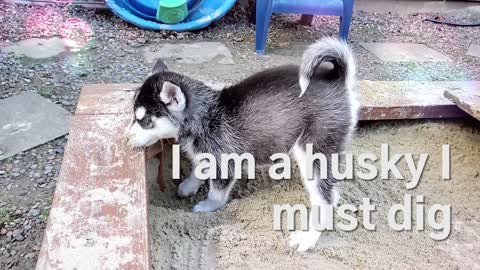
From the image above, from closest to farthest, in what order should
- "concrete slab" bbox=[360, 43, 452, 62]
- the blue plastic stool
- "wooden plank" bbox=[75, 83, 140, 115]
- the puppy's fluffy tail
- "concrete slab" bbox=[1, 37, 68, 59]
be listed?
the puppy's fluffy tail < "wooden plank" bbox=[75, 83, 140, 115] < "concrete slab" bbox=[1, 37, 68, 59] < the blue plastic stool < "concrete slab" bbox=[360, 43, 452, 62]

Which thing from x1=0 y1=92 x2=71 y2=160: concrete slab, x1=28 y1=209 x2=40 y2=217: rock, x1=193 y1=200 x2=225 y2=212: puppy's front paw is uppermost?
x1=0 y1=92 x2=71 y2=160: concrete slab

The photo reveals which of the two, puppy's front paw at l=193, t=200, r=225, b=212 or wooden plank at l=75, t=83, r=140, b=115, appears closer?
puppy's front paw at l=193, t=200, r=225, b=212

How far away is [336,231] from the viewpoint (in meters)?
2.19

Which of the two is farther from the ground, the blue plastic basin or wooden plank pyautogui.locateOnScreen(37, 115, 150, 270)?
the blue plastic basin

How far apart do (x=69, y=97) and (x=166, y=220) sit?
167 cm

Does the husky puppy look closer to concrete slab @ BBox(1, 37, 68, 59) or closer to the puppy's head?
the puppy's head

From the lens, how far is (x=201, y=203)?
2.33 meters

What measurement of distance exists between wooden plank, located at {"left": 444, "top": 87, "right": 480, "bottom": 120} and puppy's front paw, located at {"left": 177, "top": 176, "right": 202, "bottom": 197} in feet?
4.93

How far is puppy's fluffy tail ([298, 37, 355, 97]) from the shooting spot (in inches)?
76.2

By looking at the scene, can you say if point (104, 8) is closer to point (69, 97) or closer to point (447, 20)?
point (69, 97)

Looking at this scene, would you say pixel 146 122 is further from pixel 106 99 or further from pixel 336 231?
pixel 336 231

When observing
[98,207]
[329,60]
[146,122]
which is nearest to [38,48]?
[146,122]

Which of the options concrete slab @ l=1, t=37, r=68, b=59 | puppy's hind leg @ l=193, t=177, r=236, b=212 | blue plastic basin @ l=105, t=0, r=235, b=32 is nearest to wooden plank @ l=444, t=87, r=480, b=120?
puppy's hind leg @ l=193, t=177, r=236, b=212

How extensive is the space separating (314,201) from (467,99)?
117 cm
